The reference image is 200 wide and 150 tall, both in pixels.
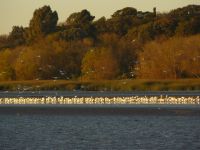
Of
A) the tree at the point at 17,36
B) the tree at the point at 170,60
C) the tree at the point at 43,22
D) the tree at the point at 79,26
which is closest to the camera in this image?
the tree at the point at 170,60

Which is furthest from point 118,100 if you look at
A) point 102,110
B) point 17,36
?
point 17,36

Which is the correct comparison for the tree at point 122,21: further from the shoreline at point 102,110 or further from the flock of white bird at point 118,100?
the shoreline at point 102,110

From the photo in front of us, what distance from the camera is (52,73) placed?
298 ft

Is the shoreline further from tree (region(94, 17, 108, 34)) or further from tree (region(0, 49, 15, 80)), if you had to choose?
tree (region(94, 17, 108, 34))

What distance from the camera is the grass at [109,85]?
239 ft

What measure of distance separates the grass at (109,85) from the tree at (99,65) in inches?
164

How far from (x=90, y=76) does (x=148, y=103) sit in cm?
3588

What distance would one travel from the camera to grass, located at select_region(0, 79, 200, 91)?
72.7 metres

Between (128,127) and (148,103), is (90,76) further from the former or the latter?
(128,127)

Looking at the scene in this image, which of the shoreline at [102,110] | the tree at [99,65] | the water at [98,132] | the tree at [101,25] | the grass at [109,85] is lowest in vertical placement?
the water at [98,132]

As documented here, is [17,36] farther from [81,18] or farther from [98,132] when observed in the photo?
[98,132]

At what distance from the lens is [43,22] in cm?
11569

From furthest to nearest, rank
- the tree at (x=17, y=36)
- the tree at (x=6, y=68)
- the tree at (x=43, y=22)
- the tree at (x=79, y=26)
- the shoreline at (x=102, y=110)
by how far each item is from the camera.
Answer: the tree at (x=17, y=36)
the tree at (x=43, y=22)
the tree at (x=79, y=26)
the tree at (x=6, y=68)
the shoreline at (x=102, y=110)

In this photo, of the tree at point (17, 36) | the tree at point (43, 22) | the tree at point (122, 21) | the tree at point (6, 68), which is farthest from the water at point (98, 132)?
the tree at point (17, 36)
